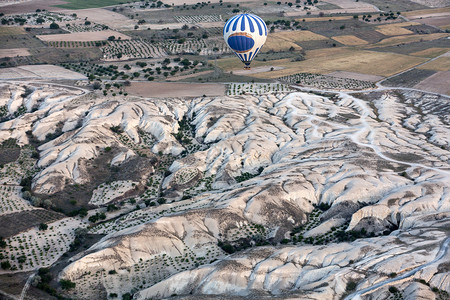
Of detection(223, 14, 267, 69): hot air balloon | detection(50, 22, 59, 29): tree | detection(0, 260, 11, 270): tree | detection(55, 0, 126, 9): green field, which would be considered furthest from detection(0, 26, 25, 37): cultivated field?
detection(0, 260, 11, 270): tree

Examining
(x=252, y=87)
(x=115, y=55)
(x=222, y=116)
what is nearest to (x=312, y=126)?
(x=222, y=116)

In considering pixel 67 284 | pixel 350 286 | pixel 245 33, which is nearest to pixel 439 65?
pixel 245 33

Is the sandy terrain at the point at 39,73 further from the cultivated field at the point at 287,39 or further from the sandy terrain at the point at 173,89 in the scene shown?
the cultivated field at the point at 287,39

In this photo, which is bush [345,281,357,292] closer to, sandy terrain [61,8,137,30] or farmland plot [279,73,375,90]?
farmland plot [279,73,375,90]

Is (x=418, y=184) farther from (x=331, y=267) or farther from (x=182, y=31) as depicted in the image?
(x=182, y=31)

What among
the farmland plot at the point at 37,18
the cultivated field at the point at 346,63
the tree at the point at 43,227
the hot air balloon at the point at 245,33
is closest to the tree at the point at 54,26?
the farmland plot at the point at 37,18

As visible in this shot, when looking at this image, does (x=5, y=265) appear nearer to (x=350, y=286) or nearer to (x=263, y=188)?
(x=263, y=188)
